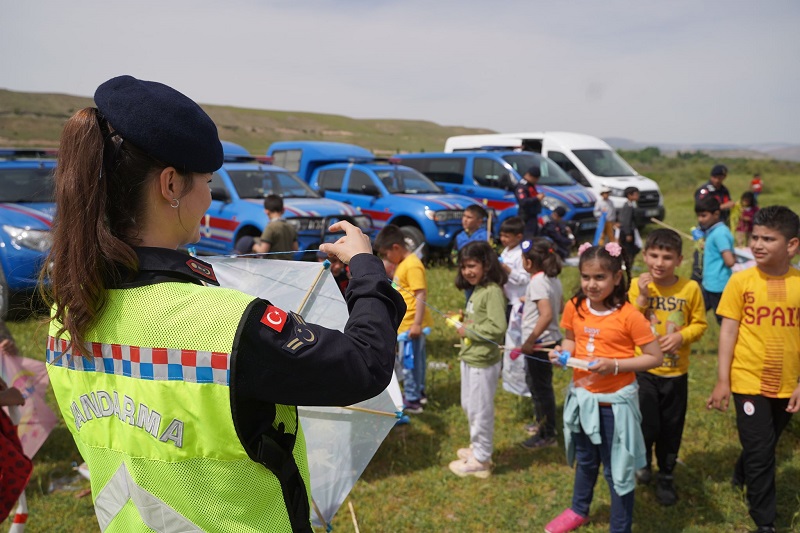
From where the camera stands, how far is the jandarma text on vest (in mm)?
1271

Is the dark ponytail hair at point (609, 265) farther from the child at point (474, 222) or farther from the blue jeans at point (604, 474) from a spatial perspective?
the child at point (474, 222)

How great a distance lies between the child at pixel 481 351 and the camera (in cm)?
450

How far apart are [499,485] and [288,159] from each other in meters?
11.1

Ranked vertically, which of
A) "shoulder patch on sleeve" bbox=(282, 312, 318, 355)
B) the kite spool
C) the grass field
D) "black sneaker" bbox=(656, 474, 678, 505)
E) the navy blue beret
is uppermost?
the navy blue beret

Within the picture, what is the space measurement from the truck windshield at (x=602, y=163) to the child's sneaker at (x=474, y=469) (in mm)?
11601

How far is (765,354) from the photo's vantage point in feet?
11.9

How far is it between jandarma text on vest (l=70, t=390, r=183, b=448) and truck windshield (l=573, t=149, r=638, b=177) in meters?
14.7

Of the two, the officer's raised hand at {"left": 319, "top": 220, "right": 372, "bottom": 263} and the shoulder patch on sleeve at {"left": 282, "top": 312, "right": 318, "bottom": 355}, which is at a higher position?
the officer's raised hand at {"left": 319, "top": 220, "right": 372, "bottom": 263}

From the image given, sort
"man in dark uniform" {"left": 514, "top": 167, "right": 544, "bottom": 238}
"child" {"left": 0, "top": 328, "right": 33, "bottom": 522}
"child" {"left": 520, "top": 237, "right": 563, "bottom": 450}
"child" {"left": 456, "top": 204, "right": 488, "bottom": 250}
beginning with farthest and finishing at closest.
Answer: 1. "man in dark uniform" {"left": 514, "top": 167, "right": 544, "bottom": 238}
2. "child" {"left": 456, "top": 204, "right": 488, "bottom": 250}
3. "child" {"left": 520, "top": 237, "right": 563, "bottom": 450}
4. "child" {"left": 0, "top": 328, "right": 33, "bottom": 522}

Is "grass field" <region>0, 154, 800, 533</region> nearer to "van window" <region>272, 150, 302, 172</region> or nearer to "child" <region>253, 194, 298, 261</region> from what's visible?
"child" <region>253, 194, 298, 261</region>

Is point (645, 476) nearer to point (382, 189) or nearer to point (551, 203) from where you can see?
point (382, 189)

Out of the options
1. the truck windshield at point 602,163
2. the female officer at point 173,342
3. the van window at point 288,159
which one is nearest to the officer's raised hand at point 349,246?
the female officer at point 173,342

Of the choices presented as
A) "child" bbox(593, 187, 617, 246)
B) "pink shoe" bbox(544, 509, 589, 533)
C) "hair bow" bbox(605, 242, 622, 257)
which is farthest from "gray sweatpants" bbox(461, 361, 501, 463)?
"child" bbox(593, 187, 617, 246)

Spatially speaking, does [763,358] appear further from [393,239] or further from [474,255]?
[393,239]
